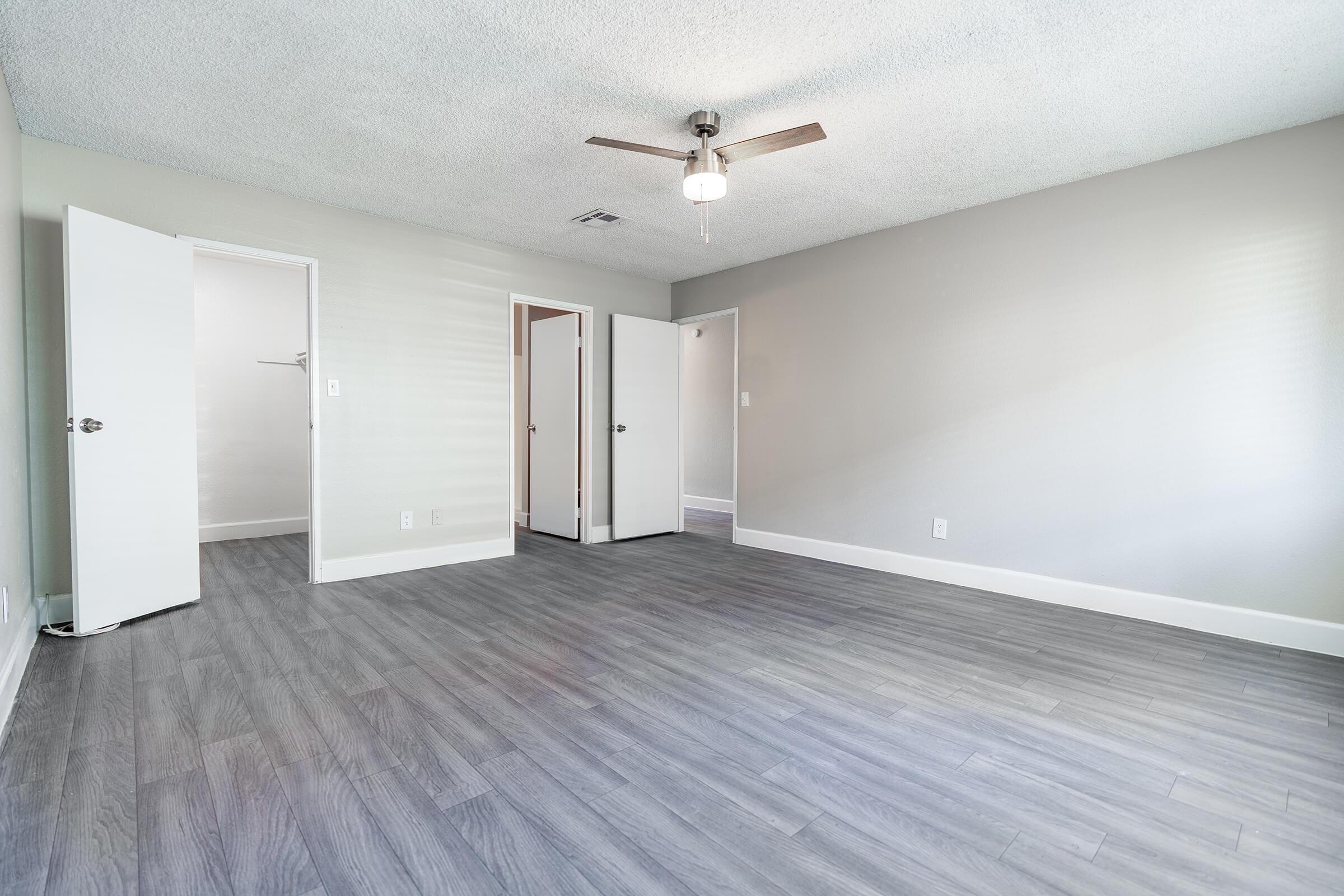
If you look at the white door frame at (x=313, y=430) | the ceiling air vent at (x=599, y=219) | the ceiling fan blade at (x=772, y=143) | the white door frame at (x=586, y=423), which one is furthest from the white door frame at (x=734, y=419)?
the white door frame at (x=313, y=430)

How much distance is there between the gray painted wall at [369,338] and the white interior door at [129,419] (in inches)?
6.6

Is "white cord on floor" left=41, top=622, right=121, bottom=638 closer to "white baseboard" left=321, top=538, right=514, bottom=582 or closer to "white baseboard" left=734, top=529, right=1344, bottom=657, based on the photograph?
"white baseboard" left=321, top=538, right=514, bottom=582

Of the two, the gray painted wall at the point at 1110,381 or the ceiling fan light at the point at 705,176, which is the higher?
the ceiling fan light at the point at 705,176

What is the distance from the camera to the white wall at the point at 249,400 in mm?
5066

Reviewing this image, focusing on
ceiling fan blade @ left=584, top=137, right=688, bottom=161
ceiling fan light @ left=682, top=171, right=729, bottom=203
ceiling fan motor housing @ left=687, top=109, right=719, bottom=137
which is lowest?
ceiling fan light @ left=682, top=171, right=729, bottom=203

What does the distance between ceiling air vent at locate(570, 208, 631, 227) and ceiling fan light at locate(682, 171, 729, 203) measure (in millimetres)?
1235

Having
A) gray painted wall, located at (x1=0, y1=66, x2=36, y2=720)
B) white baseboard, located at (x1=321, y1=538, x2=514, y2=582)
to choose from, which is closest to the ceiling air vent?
white baseboard, located at (x1=321, y1=538, x2=514, y2=582)

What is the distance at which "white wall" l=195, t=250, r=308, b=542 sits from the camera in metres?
5.07

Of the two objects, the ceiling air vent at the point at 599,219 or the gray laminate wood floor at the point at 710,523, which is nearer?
the ceiling air vent at the point at 599,219

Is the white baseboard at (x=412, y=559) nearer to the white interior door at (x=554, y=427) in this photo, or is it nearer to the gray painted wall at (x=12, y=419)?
the white interior door at (x=554, y=427)

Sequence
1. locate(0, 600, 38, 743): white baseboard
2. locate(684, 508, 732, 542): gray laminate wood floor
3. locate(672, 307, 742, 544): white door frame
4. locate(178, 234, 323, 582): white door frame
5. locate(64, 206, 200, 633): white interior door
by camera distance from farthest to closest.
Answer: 1. locate(684, 508, 732, 542): gray laminate wood floor
2. locate(672, 307, 742, 544): white door frame
3. locate(178, 234, 323, 582): white door frame
4. locate(64, 206, 200, 633): white interior door
5. locate(0, 600, 38, 743): white baseboard

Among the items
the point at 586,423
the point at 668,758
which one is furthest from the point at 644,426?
the point at 668,758

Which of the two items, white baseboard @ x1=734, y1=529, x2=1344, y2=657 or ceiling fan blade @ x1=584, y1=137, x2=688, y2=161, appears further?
white baseboard @ x1=734, y1=529, x2=1344, y2=657

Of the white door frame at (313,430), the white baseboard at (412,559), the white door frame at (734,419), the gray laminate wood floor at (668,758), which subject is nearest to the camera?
the gray laminate wood floor at (668,758)
